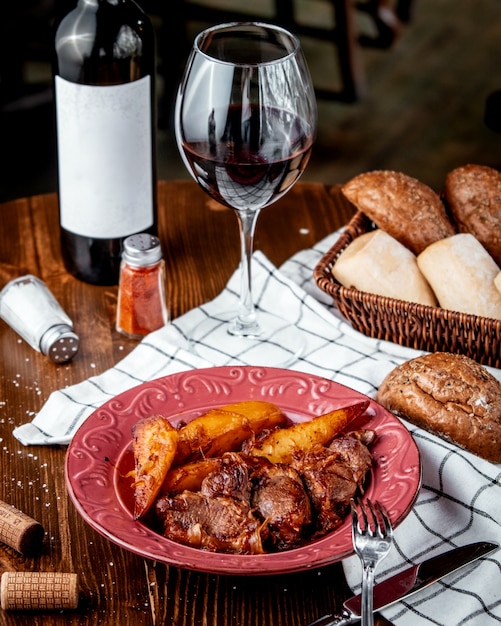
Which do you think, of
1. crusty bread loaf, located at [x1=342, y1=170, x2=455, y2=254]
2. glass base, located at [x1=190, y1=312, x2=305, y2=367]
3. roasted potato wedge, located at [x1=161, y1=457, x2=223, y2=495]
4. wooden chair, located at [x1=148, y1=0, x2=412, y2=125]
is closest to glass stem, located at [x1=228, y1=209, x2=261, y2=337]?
glass base, located at [x1=190, y1=312, x2=305, y2=367]

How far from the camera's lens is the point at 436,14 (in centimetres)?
524

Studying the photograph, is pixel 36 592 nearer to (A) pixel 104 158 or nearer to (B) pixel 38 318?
(B) pixel 38 318

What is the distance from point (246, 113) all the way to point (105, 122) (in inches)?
11.1

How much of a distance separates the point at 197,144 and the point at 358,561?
59 centimetres

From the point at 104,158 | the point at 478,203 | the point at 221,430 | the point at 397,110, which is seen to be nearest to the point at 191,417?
the point at 221,430

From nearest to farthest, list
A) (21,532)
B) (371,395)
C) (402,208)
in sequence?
(21,532), (371,395), (402,208)

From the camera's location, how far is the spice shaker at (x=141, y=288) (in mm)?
1429

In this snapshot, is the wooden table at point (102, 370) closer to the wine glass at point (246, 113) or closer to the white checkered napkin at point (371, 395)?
the white checkered napkin at point (371, 395)

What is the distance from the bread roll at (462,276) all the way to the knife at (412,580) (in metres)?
0.46

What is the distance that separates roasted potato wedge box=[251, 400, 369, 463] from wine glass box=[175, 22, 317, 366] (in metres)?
0.36

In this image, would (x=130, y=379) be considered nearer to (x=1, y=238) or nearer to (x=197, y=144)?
(x=197, y=144)

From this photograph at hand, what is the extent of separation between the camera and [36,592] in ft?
3.11

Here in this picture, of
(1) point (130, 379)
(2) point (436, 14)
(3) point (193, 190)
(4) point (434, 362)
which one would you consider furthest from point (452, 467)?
(2) point (436, 14)

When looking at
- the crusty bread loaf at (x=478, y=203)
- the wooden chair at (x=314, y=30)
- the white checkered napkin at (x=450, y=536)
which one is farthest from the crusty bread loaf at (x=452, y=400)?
the wooden chair at (x=314, y=30)
